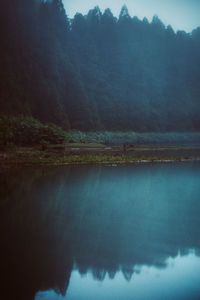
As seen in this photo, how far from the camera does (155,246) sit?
4.94 metres

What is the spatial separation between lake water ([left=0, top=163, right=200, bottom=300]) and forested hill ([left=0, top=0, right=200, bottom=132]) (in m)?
24.5

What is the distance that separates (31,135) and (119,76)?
34.2m

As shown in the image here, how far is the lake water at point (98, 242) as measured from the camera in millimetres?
3779

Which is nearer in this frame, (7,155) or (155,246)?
(155,246)

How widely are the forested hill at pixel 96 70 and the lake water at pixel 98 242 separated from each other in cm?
2446

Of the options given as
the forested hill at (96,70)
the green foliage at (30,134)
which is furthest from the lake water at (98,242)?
the forested hill at (96,70)

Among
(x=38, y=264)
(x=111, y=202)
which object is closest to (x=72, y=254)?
(x=38, y=264)

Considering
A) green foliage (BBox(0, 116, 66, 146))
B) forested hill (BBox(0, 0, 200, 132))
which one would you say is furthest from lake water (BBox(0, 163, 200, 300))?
forested hill (BBox(0, 0, 200, 132))

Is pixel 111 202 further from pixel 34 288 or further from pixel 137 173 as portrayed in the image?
pixel 137 173

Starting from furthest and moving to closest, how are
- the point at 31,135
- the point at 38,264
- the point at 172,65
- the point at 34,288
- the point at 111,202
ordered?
the point at 172,65 < the point at 31,135 < the point at 111,202 < the point at 38,264 < the point at 34,288

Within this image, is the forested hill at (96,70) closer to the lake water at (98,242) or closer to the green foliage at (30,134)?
the green foliage at (30,134)

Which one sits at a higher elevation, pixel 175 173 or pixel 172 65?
pixel 172 65

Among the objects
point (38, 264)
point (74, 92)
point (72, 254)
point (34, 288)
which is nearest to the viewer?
point (34, 288)

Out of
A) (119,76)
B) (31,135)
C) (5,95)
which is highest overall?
(119,76)
